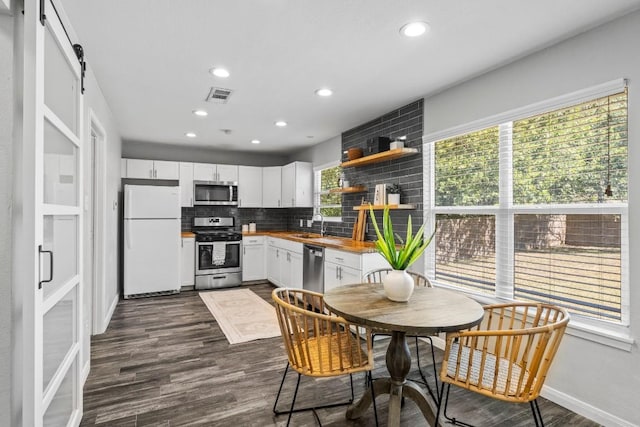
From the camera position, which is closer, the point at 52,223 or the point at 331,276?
the point at 52,223

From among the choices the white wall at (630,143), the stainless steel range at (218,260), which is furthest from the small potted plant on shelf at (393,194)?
the stainless steel range at (218,260)

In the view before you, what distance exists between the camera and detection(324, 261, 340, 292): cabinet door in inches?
152

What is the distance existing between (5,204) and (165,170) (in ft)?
16.1

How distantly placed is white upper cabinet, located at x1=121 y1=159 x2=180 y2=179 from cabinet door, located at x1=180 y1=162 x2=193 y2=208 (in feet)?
0.26

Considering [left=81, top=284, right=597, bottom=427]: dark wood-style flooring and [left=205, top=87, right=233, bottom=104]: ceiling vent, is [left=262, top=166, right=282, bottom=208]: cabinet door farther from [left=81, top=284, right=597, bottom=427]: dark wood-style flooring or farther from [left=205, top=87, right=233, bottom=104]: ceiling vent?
[left=81, top=284, right=597, bottom=427]: dark wood-style flooring

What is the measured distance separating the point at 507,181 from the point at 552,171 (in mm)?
346

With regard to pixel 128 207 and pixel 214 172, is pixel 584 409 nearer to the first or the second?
pixel 128 207

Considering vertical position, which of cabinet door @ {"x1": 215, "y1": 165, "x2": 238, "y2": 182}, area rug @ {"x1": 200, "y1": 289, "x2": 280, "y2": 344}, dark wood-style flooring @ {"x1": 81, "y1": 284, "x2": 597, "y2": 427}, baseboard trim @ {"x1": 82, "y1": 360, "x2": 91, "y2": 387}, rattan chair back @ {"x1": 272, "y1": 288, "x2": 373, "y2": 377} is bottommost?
dark wood-style flooring @ {"x1": 81, "y1": 284, "x2": 597, "y2": 427}

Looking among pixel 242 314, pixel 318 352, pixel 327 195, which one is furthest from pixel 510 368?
pixel 327 195

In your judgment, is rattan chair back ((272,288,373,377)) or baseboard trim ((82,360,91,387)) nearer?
rattan chair back ((272,288,373,377))

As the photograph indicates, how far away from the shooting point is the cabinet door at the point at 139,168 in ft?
18.2

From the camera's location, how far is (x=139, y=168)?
5621 millimetres

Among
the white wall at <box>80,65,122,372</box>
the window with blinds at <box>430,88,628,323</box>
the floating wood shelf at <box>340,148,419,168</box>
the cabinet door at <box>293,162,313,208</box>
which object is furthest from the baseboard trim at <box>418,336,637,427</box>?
the cabinet door at <box>293,162,313,208</box>

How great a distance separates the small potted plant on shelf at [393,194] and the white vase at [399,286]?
1815 millimetres
